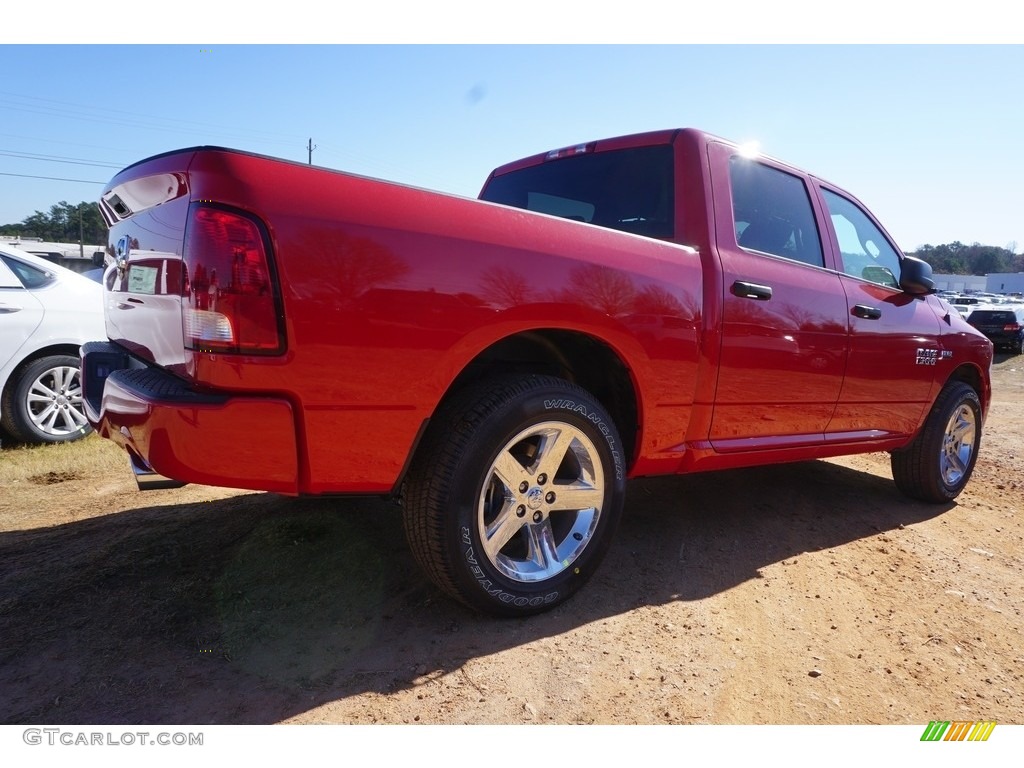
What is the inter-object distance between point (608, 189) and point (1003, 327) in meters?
21.4

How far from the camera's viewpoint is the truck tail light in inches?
68.9

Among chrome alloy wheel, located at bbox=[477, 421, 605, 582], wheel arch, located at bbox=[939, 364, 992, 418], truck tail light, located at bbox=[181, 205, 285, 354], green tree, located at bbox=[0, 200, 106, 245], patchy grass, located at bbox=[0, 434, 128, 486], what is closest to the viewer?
truck tail light, located at bbox=[181, 205, 285, 354]

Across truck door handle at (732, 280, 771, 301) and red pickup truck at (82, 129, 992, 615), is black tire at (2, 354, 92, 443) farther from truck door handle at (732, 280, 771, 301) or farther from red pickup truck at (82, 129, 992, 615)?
truck door handle at (732, 280, 771, 301)

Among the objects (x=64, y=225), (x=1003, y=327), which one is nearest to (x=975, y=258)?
(x=1003, y=327)

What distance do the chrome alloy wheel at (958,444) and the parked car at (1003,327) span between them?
18.0 meters

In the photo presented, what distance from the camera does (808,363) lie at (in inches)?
126

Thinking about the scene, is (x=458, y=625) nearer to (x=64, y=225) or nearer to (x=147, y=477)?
(x=147, y=477)

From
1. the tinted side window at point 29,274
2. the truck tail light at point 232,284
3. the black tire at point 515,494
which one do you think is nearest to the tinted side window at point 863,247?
the black tire at point 515,494

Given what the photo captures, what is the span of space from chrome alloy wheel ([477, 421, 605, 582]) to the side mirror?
105 inches

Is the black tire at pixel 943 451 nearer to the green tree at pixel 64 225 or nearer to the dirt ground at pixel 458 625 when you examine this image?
the dirt ground at pixel 458 625

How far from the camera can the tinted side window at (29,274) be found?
4.85m

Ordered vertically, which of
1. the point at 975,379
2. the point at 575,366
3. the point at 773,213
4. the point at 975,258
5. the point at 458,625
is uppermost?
the point at 975,258

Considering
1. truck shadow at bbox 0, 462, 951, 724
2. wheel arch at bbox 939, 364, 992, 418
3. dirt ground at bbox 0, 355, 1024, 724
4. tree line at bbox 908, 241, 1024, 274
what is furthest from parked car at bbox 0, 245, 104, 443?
tree line at bbox 908, 241, 1024, 274

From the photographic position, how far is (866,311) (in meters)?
3.56
